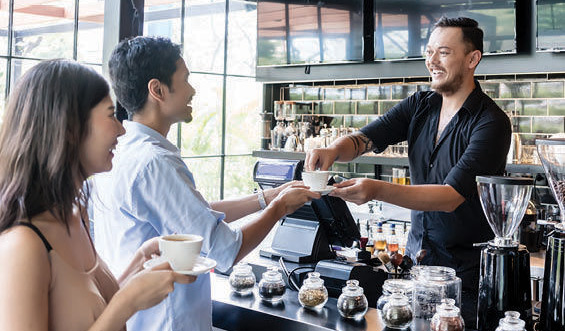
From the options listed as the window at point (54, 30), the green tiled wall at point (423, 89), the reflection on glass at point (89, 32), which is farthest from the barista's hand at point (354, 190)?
the reflection on glass at point (89, 32)

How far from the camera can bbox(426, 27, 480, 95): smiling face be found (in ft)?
8.76

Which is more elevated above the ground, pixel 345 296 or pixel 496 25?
pixel 496 25

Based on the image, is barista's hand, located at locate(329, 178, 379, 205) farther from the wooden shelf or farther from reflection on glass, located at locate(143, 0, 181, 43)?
reflection on glass, located at locate(143, 0, 181, 43)

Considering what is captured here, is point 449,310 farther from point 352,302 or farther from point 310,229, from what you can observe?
point 310,229

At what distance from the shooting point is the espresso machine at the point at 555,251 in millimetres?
1742

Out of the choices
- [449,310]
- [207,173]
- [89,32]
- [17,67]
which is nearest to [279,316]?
[449,310]

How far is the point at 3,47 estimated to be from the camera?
733cm

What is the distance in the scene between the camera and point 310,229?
2465 mm

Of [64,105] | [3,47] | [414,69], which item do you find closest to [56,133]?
[64,105]

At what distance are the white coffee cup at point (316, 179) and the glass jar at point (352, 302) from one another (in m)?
0.34

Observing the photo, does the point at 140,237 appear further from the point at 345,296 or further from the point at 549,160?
the point at 549,160

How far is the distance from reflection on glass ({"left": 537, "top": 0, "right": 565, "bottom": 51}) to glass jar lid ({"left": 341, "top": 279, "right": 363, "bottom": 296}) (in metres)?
3.53

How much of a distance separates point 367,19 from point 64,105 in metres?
5.04

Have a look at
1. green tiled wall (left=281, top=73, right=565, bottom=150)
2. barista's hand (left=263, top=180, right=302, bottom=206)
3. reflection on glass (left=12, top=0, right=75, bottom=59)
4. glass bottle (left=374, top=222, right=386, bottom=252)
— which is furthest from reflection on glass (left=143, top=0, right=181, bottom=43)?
barista's hand (left=263, top=180, right=302, bottom=206)
